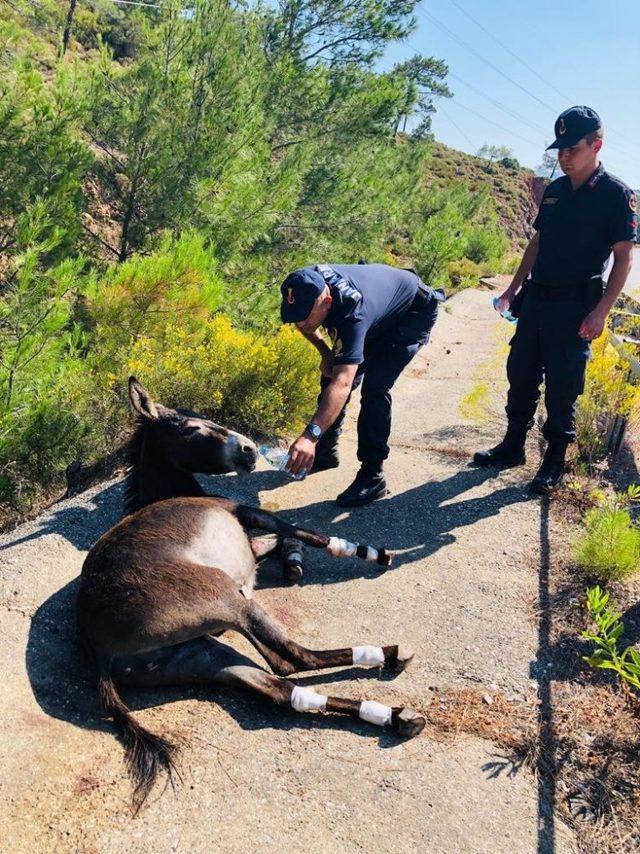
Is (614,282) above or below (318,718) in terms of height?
above

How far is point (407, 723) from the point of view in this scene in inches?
110

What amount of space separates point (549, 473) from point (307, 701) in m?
2.86

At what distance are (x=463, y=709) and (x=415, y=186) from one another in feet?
73.9

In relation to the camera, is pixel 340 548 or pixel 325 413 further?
pixel 340 548

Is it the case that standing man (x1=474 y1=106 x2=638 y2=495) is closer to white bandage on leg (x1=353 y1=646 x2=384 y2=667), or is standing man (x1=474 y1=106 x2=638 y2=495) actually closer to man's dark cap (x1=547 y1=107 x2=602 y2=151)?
man's dark cap (x1=547 y1=107 x2=602 y2=151)

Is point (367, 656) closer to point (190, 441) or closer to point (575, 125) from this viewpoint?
point (190, 441)

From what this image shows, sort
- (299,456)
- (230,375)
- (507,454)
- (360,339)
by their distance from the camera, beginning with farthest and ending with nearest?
(230,375) < (507,454) < (360,339) < (299,456)

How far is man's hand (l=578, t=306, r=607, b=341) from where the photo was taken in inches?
172

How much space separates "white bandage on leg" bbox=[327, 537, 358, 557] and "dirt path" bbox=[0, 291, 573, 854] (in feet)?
0.43

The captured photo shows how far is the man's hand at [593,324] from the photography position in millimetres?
4363

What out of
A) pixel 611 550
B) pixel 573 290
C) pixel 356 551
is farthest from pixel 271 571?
pixel 573 290

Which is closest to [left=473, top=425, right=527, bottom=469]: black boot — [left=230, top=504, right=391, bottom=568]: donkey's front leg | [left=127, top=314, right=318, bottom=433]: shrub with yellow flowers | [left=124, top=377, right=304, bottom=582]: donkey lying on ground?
[left=127, top=314, right=318, bottom=433]: shrub with yellow flowers

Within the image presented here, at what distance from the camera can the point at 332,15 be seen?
1116 centimetres

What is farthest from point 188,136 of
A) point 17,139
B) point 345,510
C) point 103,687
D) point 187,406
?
point 103,687
